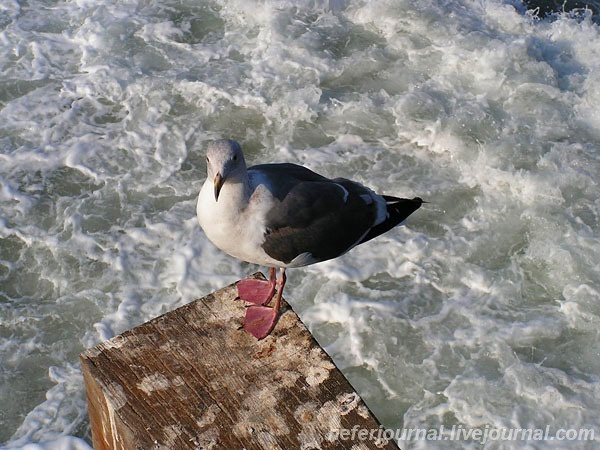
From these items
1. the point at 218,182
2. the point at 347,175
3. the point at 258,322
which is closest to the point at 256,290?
the point at 258,322

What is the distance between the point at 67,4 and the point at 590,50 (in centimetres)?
464

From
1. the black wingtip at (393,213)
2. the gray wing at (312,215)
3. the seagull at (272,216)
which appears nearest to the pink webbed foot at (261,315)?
the seagull at (272,216)

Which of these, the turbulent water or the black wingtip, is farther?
the turbulent water

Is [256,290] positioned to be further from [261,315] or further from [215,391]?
[215,391]

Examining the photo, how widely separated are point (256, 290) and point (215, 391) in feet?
2.39

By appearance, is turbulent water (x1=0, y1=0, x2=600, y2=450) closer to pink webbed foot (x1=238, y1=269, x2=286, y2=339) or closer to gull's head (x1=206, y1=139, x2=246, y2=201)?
pink webbed foot (x1=238, y1=269, x2=286, y2=339)

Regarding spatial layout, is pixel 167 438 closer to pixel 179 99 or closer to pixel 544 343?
pixel 544 343

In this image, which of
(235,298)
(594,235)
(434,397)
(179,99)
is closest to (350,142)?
(179,99)

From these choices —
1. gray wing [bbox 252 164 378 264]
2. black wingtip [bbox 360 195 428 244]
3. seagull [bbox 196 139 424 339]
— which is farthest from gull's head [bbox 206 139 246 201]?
black wingtip [bbox 360 195 428 244]

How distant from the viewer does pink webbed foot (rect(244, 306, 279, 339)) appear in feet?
8.80

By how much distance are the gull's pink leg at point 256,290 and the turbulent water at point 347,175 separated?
4.16 ft

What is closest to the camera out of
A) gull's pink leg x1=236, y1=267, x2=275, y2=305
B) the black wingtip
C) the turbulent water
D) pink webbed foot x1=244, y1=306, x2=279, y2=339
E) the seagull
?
pink webbed foot x1=244, y1=306, x2=279, y2=339

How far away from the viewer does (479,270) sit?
480cm

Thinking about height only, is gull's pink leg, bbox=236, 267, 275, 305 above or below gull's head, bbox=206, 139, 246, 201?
below
